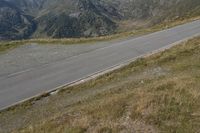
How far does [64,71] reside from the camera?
73.3ft

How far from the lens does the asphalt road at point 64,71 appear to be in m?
17.8

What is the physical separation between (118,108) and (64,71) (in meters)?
11.5

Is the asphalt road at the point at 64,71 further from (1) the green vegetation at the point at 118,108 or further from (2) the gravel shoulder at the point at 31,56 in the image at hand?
(1) the green vegetation at the point at 118,108

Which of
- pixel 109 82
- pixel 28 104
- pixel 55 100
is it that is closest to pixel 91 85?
pixel 109 82

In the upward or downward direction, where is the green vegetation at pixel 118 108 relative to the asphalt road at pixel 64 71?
upward

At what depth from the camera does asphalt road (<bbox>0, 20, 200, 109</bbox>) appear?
700 inches

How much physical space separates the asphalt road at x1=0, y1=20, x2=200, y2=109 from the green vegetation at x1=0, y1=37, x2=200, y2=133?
1768 mm

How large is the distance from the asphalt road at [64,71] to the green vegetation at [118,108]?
1768 mm

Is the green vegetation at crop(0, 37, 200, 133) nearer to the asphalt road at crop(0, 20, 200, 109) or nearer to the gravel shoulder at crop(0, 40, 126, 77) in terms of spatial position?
the asphalt road at crop(0, 20, 200, 109)

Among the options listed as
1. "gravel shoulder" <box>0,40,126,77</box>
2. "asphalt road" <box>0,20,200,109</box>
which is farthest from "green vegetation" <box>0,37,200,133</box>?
"gravel shoulder" <box>0,40,126,77</box>

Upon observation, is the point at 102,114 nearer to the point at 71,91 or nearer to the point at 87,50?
the point at 71,91

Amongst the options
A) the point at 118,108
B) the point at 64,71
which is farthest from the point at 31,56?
the point at 118,108

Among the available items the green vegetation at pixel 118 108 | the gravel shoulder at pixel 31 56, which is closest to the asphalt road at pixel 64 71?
the gravel shoulder at pixel 31 56

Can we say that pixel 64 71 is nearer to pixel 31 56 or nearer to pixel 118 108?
pixel 31 56
